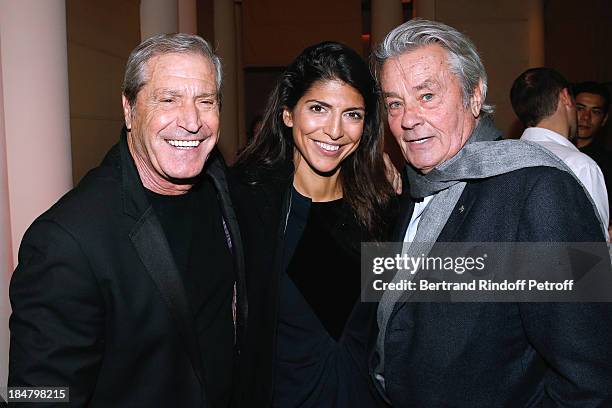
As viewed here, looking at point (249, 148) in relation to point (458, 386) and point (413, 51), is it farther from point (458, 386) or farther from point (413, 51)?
point (458, 386)

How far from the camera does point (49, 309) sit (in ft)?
4.38

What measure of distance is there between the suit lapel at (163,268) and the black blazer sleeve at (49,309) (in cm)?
20

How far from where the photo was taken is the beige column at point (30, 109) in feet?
9.34

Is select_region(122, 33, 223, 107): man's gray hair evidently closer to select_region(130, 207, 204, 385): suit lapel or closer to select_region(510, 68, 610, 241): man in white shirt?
select_region(130, 207, 204, 385): suit lapel

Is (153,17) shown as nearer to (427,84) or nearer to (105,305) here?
(427,84)

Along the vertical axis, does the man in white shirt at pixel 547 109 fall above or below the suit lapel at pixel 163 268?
above

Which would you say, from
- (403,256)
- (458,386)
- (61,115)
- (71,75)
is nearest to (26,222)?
(61,115)

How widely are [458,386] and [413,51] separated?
3.34 feet

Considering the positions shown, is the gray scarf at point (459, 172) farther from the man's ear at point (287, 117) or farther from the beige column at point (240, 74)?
the beige column at point (240, 74)

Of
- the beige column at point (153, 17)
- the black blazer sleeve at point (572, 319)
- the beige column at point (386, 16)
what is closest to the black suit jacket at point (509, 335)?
the black blazer sleeve at point (572, 319)

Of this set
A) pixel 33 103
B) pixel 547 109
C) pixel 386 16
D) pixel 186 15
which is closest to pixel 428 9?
pixel 386 16

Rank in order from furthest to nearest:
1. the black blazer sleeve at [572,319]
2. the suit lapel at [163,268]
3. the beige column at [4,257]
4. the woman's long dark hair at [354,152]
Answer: the beige column at [4,257] → the woman's long dark hair at [354,152] → the suit lapel at [163,268] → the black blazer sleeve at [572,319]

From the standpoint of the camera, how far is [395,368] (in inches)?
64.1

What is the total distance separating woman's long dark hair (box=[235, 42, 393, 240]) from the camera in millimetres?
2135
